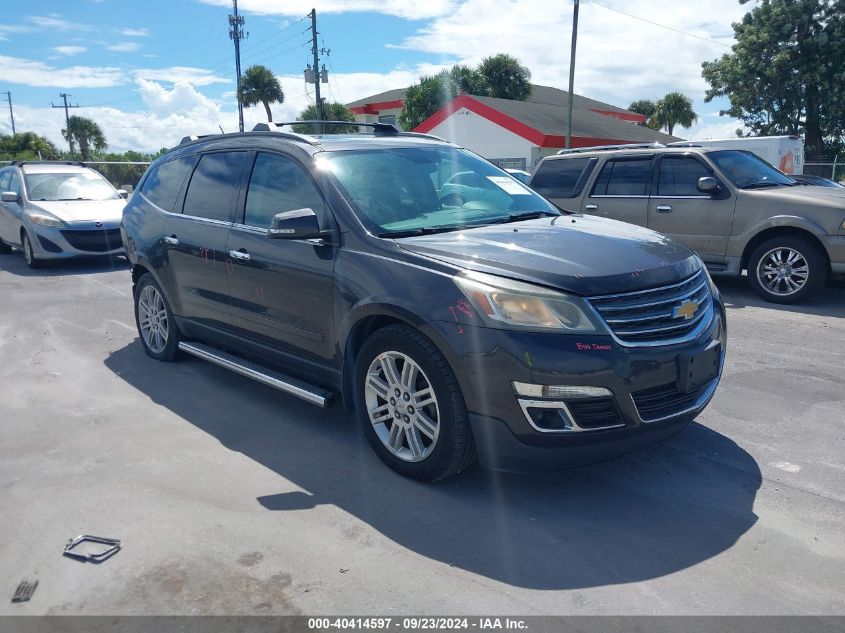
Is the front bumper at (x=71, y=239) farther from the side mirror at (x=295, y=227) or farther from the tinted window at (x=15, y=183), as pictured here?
the side mirror at (x=295, y=227)

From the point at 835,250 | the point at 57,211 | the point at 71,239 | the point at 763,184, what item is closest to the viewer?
the point at 835,250

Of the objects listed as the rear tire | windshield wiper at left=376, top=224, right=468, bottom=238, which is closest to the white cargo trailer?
the rear tire

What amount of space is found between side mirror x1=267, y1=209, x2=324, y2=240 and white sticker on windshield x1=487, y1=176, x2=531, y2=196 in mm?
1559

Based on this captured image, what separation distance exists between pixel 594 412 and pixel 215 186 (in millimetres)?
3389

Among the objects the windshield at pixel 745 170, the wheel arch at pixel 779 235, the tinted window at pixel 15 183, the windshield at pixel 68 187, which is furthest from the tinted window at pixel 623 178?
the tinted window at pixel 15 183

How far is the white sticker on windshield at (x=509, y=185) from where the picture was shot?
511 centimetres

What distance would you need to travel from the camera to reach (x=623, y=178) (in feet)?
30.8

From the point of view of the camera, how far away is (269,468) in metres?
4.11

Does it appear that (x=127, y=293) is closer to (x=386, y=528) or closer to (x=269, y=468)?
(x=269, y=468)

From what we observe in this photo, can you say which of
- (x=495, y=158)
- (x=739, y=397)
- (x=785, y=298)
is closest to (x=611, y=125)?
(x=495, y=158)

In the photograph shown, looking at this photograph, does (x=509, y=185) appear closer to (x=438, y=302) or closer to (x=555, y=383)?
(x=438, y=302)

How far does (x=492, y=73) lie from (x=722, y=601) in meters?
43.9

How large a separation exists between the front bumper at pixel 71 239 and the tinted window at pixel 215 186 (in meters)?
6.97

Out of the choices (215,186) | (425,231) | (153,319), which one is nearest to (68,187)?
(153,319)
